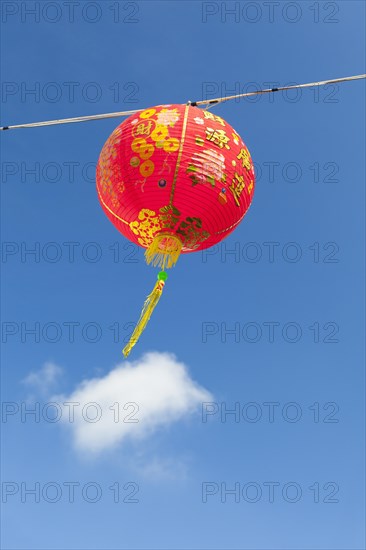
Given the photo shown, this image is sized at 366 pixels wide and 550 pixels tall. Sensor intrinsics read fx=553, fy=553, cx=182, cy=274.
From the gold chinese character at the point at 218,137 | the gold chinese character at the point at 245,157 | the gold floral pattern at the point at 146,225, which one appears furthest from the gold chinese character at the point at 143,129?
the gold chinese character at the point at 245,157

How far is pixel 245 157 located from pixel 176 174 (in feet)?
2.91

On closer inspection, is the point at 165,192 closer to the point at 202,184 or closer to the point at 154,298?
the point at 202,184

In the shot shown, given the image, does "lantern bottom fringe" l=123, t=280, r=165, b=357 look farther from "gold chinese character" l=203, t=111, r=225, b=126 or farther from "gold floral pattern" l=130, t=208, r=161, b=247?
"gold chinese character" l=203, t=111, r=225, b=126

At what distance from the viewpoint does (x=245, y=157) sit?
5.38 meters

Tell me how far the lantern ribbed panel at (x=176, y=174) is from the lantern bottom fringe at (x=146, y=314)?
507 millimetres

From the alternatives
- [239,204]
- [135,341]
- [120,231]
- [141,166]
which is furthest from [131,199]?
[135,341]

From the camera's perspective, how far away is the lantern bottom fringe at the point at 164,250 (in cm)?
532

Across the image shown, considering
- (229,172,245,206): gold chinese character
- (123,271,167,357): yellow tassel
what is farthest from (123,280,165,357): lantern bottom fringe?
(229,172,245,206): gold chinese character

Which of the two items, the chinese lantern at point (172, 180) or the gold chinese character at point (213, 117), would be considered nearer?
the chinese lantern at point (172, 180)

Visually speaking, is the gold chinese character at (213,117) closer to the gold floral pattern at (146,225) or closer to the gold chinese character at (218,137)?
the gold chinese character at (218,137)

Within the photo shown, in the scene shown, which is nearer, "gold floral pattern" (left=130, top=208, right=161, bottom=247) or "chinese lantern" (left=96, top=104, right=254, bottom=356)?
"chinese lantern" (left=96, top=104, right=254, bottom=356)

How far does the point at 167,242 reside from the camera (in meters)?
5.36

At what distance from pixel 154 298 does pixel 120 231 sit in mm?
814

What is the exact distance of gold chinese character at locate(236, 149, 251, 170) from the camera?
5.29 metres
